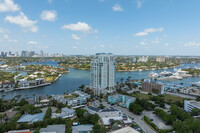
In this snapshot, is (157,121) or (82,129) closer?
(82,129)

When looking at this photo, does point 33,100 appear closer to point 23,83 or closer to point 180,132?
point 23,83

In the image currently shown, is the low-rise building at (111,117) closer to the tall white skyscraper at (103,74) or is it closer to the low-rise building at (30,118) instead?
the low-rise building at (30,118)

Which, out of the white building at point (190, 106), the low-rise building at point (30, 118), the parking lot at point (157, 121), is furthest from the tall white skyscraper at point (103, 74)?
the white building at point (190, 106)

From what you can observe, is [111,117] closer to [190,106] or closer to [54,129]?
[54,129]

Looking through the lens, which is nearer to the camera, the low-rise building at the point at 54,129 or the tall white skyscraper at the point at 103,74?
the low-rise building at the point at 54,129

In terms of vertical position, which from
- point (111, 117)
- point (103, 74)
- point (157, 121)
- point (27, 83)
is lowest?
point (157, 121)

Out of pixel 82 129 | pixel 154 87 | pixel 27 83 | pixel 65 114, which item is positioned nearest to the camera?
pixel 82 129

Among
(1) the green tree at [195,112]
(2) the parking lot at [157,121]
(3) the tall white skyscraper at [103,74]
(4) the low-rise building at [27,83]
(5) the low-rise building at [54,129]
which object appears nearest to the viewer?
(5) the low-rise building at [54,129]

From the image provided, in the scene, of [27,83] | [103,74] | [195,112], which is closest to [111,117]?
[195,112]

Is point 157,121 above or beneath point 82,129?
beneath
